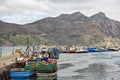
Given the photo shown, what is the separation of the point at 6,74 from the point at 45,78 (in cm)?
1169

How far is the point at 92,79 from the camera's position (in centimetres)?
9212

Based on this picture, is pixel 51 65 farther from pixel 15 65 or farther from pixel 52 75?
pixel 15 65

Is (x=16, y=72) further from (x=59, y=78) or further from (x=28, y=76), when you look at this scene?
(x=59, y=78)

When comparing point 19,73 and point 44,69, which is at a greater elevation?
point 44,69

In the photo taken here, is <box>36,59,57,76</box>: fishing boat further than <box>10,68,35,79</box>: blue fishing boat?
Yes

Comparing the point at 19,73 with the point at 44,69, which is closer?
the point at 19,73

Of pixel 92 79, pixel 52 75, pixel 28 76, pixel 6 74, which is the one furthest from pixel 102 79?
pixel 6 74

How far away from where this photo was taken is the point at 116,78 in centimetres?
9400

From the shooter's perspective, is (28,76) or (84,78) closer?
(28,76)

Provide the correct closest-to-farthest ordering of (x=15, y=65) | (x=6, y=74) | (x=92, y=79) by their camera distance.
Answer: (x=6, y=74)
(x=92, y=79)
(x=15, y=65)

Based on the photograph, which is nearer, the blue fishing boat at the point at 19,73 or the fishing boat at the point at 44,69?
the blue fishing boat at the point at 19,73

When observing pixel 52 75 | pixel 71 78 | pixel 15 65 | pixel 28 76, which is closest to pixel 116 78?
pixel 71 78

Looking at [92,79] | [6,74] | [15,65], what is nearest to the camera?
[6,74]

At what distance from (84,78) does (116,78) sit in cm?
1047
